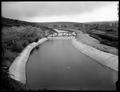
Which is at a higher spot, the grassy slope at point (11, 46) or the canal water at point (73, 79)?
the grassy slope at point (11, 46)

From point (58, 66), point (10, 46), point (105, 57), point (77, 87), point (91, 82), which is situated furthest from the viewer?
point (10, 46)

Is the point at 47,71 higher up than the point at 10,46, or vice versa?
the point at 10,46

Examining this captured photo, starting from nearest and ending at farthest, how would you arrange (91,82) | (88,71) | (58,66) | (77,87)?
(77,87)
(91,82)
(88,71)
(58,66)

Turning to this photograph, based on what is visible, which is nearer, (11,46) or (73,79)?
(73,79)

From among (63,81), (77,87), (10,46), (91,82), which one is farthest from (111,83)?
(10,46)

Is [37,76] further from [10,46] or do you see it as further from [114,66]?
[10,46]

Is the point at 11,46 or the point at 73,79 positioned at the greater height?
the point at 11,46

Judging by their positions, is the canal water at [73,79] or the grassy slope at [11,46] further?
the canal water at [73,79]

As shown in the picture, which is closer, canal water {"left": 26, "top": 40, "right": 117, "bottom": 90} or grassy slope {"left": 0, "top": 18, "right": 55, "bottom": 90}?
grassy slope {"left": 0, "top": 18, "right": 55, "bottom": 90}

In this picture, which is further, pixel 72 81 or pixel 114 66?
pixel 114 66

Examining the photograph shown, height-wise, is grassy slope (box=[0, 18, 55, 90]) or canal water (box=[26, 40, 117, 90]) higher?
grassy slope (box=[0, 18, 55, 90])
